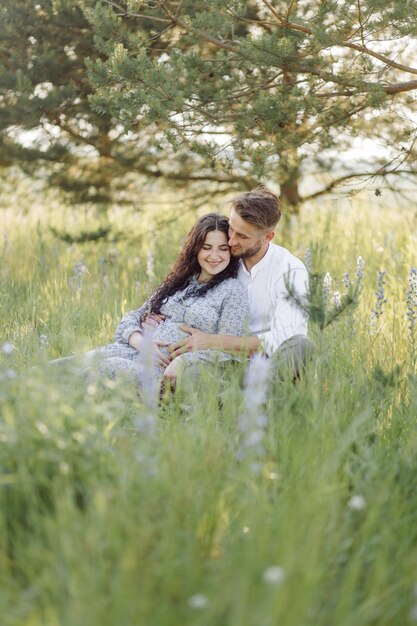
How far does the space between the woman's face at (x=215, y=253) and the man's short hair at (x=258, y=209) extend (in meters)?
0.18

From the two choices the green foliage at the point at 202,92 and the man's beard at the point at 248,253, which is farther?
the green foliage at the point at 202,92

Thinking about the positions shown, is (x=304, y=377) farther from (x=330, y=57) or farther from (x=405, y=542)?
(x=330, y=57)

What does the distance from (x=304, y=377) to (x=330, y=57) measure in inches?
91.9

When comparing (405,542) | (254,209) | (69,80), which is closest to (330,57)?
(254,209)

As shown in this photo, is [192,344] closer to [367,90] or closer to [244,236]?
[244,236]

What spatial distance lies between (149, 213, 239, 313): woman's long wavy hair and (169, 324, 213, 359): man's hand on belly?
285 millimetres

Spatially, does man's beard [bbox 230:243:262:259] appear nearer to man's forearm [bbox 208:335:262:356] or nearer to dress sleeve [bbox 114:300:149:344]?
man's forearm [bbox 208:335:262:356]

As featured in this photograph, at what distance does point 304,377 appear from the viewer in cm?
346

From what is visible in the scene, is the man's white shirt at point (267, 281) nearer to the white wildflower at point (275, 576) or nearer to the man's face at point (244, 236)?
the man's face at point (244, 236)

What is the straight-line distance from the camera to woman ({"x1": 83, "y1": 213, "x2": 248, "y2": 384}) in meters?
4.32

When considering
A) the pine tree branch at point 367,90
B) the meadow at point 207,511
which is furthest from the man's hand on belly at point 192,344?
the pine tree branch at point 367,90

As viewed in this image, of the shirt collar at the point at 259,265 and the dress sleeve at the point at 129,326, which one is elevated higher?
the shirt collar at the point at 259,265

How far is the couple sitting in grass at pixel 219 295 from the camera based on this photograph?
4.22 m

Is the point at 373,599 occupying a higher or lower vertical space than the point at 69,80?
lower
